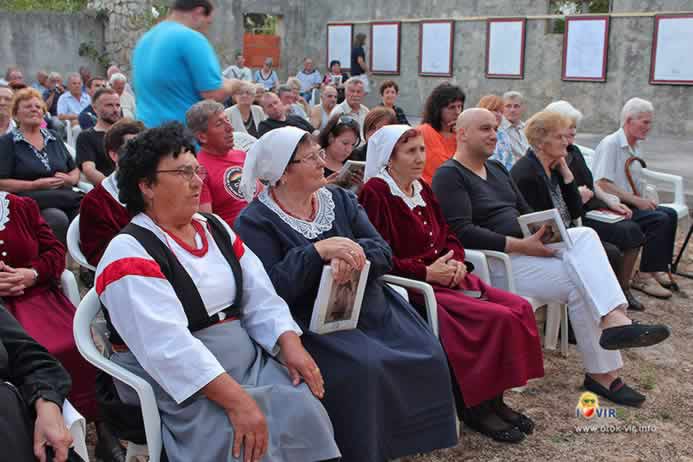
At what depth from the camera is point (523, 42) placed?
46.7 ft

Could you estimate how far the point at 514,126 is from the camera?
5852 millimetres

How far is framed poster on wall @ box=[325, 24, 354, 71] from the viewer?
58.7 ft

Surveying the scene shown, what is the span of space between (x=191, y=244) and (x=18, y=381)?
0.64 meters

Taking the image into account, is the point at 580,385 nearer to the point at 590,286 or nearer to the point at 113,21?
the point at 590,286

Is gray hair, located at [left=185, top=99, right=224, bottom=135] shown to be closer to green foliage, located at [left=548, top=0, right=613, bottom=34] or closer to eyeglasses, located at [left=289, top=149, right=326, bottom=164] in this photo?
eyeglasses, located at [left=289, top=149, right=326, bottom=164]

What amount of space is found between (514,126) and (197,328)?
13.7 feet

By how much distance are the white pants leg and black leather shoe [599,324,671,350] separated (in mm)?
161

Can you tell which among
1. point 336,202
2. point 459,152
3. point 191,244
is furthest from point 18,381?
point 459,152

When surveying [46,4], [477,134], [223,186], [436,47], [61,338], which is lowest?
[61,338]

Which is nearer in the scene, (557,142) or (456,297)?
(456,297)

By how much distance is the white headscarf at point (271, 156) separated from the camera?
2.77 m

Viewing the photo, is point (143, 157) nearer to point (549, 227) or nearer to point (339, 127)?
point (549, 227)

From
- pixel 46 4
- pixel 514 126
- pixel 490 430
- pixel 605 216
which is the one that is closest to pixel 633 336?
pixel 490 430

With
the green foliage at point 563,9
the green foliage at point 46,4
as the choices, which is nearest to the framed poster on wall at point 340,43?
the green foliage at point 563,9
